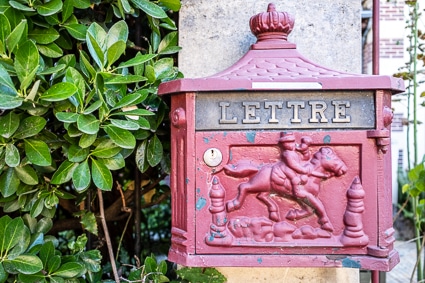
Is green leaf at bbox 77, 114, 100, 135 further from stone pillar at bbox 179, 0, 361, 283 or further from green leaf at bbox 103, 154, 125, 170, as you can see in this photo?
stone pillar at bbox 179, 0, 361, 283

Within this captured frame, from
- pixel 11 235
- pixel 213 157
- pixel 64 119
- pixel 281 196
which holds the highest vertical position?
pixel 64 119

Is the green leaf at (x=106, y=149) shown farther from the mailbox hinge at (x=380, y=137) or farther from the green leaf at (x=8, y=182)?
the mailbox hinge at (x=380, y=137)

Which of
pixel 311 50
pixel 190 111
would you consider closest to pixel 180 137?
pixel 190 111

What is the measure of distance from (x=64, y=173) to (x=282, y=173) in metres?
0.68

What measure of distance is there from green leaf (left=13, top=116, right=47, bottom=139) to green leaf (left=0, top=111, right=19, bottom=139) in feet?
0.08

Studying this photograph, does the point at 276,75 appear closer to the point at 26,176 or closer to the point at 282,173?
the point at 282,173

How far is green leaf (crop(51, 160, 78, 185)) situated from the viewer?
1.23 m

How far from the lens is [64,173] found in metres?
1.24

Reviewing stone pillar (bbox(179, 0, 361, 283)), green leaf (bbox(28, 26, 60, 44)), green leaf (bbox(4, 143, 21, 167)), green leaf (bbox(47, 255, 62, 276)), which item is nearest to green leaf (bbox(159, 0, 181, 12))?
stone pillar (bbox(179, 0, 361, 283))

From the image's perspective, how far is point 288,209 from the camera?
1145mm

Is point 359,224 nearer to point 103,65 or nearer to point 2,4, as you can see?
point 103,65

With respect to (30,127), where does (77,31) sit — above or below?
above

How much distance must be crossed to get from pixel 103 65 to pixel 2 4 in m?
0.36

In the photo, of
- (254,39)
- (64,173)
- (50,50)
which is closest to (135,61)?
(50,50)
